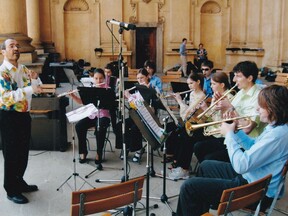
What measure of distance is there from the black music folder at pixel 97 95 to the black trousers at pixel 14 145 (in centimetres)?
116

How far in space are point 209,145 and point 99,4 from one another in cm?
1621

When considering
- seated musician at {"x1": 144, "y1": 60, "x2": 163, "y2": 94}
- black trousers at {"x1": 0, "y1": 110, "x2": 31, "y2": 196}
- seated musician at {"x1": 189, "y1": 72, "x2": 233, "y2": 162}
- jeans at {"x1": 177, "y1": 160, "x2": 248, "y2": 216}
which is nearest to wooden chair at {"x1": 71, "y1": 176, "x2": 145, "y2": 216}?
jeans at {"x1": 177, "y1": 160, "x2": 248, "y2": 216}

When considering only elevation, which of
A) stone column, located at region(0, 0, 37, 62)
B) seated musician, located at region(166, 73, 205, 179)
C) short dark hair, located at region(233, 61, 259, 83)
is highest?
stone column, located at region(0, 0, 37, 62)

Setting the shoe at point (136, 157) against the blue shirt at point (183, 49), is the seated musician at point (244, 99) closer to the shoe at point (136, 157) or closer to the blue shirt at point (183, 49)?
the shoe at point (136, 157)

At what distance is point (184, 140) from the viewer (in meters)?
5.38

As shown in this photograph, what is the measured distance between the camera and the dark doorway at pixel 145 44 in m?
20.6

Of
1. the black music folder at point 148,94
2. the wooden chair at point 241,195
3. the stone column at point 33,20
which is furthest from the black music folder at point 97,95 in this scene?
the stone column at point 33,20

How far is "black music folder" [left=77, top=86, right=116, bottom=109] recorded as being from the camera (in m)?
5.70

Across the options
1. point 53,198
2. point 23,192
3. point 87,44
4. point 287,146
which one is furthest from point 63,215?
point 87,44

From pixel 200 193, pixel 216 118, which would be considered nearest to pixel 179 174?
pixel 216 118

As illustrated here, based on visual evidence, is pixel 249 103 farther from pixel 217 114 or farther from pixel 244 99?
pixel 217 114

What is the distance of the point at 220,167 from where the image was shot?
3895mm

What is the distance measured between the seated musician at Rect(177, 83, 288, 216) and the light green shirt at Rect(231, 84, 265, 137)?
975mm

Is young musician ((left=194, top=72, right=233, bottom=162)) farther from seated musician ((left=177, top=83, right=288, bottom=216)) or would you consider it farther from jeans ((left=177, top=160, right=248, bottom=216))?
jeans ((left=177, top=160, right=248, bottom=216))
